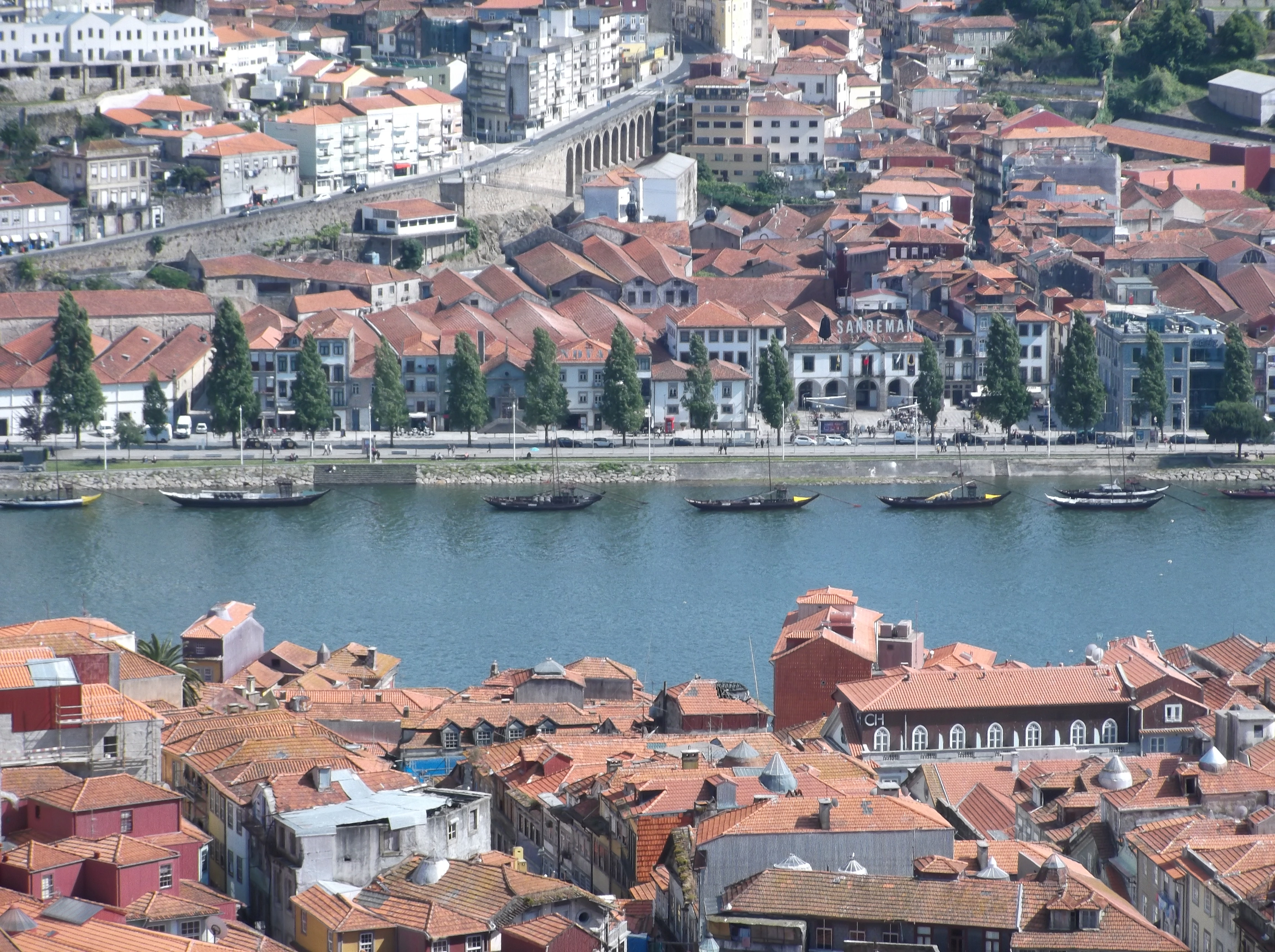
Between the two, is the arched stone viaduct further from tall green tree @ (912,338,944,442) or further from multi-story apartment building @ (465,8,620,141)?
tall green tree @ (912,338,944,442)

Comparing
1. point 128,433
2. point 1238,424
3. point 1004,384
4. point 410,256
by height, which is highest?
point 410,256

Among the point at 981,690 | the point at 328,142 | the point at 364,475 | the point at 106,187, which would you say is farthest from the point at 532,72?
the point at 981,690

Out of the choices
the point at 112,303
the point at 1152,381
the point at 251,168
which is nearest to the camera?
the point at 1152,381

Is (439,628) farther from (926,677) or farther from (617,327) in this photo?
(617,327)

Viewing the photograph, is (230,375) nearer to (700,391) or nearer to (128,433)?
(128,433)

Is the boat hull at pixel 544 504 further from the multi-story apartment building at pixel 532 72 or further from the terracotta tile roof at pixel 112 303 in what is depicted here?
the multi-story apartment building at pixel 532 72
